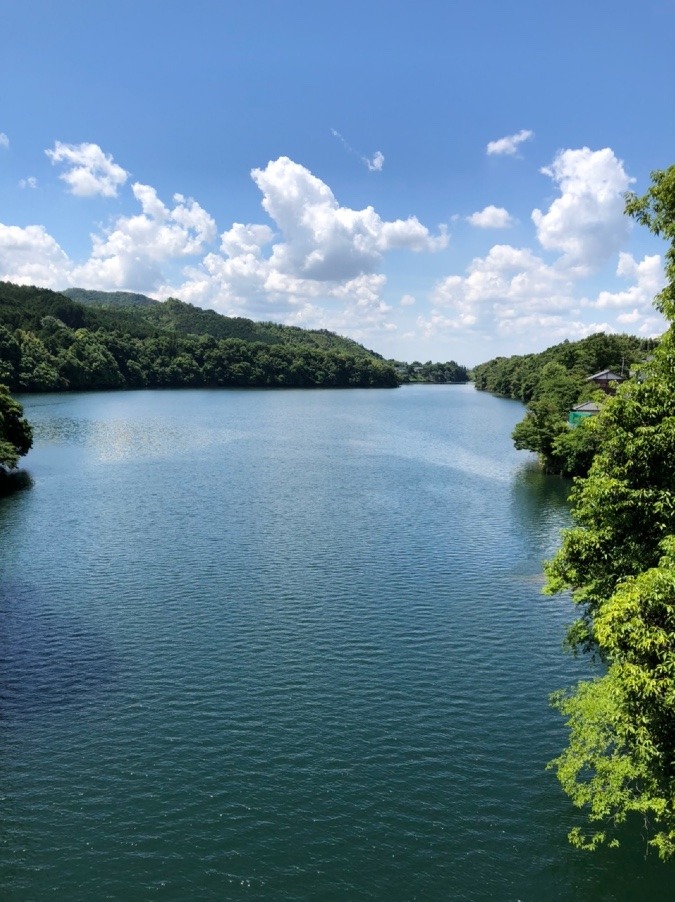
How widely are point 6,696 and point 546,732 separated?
22771mm

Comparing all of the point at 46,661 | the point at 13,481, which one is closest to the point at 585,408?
the point at 13,481

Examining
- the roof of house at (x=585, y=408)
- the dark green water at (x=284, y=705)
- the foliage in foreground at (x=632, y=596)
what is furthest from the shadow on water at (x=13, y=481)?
the roof of house at (x=585, y=408)

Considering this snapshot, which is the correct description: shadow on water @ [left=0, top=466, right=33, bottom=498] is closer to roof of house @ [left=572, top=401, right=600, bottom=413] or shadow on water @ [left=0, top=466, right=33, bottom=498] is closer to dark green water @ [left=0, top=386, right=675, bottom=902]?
dark green water @ [left=0, top=386, right=675, bottom=902]

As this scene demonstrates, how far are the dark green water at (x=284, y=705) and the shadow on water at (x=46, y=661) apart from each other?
0.44 ft

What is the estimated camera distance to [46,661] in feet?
103

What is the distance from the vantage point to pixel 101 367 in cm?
19588

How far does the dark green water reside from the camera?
19.2m

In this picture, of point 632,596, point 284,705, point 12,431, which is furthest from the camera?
point 12,431

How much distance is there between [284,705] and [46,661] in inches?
489

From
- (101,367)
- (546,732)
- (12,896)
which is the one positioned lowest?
(12,896)

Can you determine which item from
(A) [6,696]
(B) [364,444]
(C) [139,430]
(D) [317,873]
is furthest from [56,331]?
(D) [317,873]

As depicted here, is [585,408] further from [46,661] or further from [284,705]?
[46,661]

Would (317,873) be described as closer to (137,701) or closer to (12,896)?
(12,896)

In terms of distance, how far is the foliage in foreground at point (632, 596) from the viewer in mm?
15867
